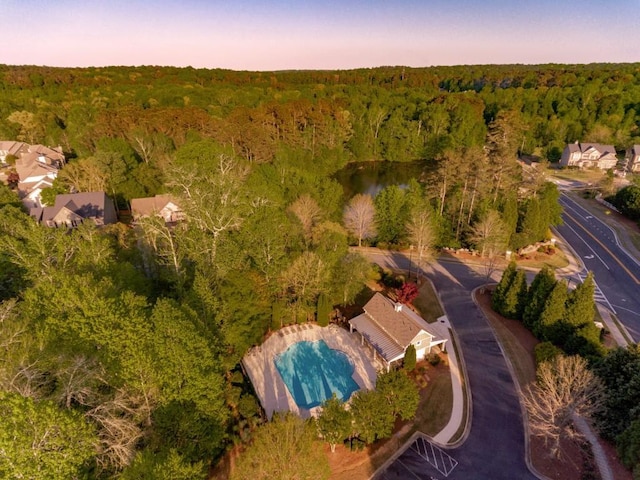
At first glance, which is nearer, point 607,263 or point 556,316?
point 556,316

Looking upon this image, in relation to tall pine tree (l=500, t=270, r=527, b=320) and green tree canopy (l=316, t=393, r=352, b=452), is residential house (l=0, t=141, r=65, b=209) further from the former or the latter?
tall pine tree (l=500, t=270, r=527, b=320)

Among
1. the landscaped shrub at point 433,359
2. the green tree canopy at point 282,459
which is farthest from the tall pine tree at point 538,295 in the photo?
the green tree canopy at point 282,459

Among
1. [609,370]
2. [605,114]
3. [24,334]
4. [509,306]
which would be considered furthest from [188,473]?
[605,114]

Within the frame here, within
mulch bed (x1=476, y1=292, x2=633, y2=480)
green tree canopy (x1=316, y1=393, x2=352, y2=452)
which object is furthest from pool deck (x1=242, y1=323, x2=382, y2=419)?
mulch bed (x1=476, y1=292, x2=633, y2=480)

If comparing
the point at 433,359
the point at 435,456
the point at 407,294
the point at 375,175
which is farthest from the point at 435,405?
the point at 375,175

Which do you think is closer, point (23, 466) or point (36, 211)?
point (23, 466)

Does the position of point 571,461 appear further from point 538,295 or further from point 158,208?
point 158,208

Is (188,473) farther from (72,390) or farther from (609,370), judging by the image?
(609,370)
